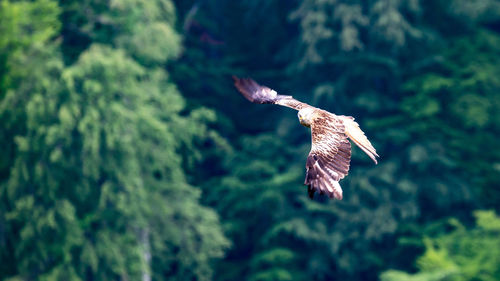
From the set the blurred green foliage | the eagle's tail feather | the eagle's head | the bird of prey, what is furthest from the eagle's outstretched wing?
the blurred green foliage

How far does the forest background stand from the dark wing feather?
9176 millimetres

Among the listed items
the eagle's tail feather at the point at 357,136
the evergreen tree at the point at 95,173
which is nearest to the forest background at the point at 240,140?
the evergreen tree at the point at 95,173

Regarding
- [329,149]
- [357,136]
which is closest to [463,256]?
[357,136]

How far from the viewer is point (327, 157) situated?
24.0ft

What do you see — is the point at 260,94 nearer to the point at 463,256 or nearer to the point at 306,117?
the point at 306,117

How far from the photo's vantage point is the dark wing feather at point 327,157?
6766mm

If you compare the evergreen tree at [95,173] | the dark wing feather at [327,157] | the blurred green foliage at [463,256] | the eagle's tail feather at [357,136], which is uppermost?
the blurred green foliage at [463,256]

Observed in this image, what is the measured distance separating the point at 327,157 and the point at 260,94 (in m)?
2.65

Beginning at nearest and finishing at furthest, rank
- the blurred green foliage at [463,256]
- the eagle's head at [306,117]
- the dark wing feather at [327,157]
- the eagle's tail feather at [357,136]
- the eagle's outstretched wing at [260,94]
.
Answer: the dark wing feather at [327,157] < the eagle's tail feather at [357,136] < the eagle's head at [306,117] < the eagle's outstretched wing at [260,94] < the blurred green foliage at [463,256]

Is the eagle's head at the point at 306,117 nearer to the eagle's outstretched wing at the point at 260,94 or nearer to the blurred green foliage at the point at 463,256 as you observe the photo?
the eagle's outstretched wing at the point at 260,94

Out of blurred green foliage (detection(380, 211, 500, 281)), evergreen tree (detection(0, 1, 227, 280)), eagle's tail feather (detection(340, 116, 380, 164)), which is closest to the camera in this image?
eagle's tail feather (detection(340, 116, 380, 164))

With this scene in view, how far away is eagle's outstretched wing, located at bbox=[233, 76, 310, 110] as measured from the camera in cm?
944

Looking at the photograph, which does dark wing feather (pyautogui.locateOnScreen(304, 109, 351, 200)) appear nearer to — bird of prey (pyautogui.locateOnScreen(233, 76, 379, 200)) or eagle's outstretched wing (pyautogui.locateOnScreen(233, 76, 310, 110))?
bird of prey (pyautogui.locateOnScreen(233, 76, 379, 200))

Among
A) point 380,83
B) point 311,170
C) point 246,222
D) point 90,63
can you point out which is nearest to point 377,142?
point 380,83
